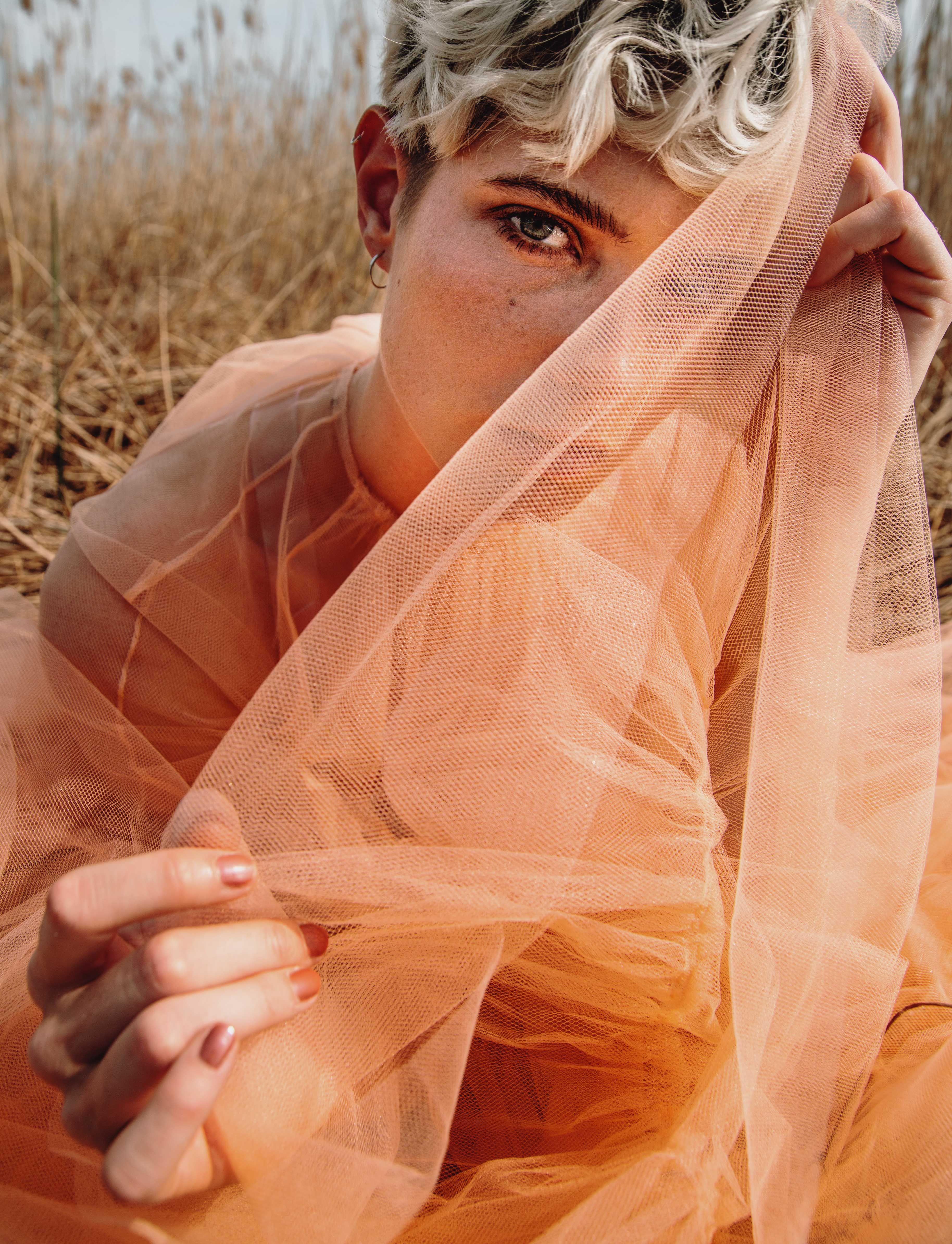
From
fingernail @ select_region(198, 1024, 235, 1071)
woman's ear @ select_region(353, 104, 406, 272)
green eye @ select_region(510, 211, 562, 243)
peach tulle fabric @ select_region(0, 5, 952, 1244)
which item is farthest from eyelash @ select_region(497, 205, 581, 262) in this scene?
fingernail @ select_region(198, 1024, 235, 1071)

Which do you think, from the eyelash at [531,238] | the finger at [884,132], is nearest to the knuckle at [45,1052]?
the eyelash at [531,238]

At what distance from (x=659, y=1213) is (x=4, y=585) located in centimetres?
190

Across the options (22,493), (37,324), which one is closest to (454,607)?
(22,493)

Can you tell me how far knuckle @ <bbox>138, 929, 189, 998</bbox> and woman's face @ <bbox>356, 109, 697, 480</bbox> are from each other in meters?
0.57

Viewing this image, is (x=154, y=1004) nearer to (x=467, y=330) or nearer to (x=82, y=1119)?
(x=82, y=1119)

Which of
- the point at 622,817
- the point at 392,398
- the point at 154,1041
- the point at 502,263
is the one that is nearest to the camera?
the point at 154,1041

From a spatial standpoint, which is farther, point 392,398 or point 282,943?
point 392,398

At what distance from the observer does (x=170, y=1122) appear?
1.82 feet

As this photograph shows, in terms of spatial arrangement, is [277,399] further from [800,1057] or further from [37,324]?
[37,324]

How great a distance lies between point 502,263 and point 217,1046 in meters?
0.73

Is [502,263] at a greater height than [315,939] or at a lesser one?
greater

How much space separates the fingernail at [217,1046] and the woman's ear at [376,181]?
0.92 metres

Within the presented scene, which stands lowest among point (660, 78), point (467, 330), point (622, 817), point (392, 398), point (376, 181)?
point (622, 817)

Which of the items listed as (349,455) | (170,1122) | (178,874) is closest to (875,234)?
(349,455)
